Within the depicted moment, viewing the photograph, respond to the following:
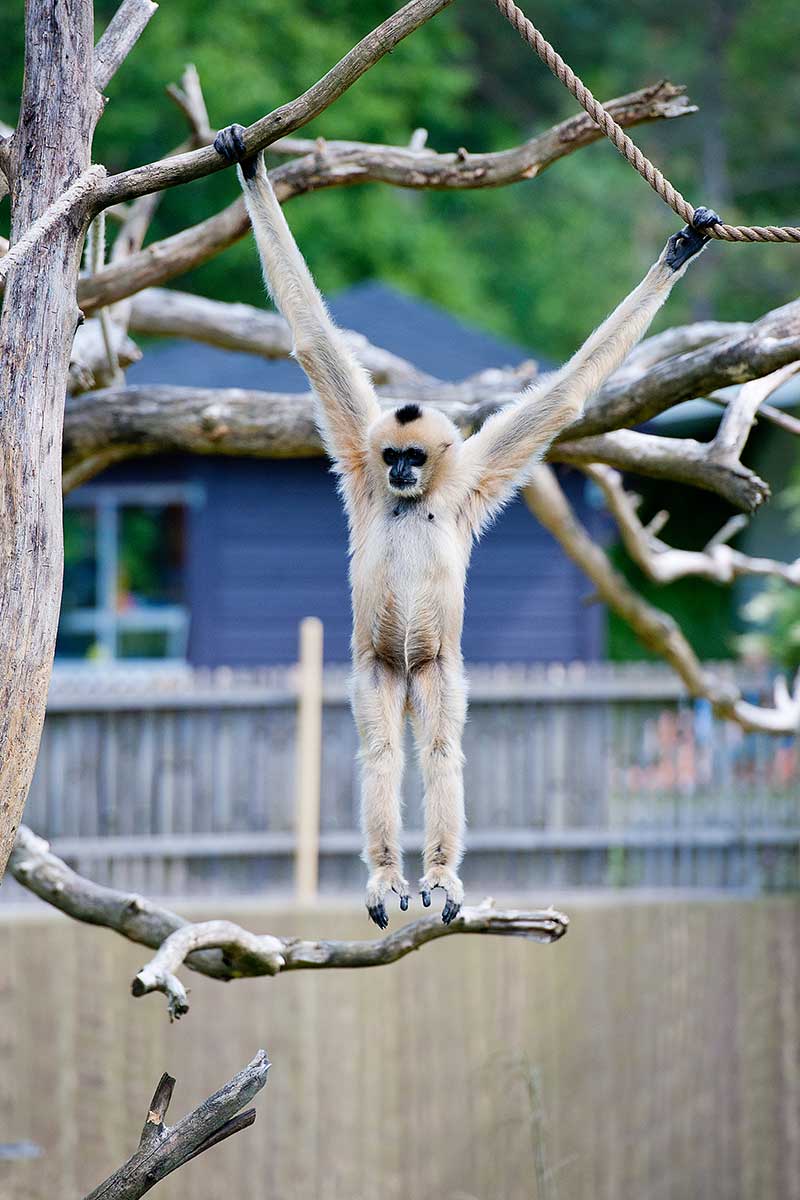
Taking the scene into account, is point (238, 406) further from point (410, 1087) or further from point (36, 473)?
point (410, 1087)

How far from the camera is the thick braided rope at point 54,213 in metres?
4.05

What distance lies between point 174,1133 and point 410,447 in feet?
7.29

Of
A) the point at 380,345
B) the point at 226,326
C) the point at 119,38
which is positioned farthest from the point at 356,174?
the point at 380,345

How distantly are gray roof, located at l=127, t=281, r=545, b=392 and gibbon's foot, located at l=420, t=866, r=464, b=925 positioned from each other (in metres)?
11.5

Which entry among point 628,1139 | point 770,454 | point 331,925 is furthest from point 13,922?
point 770,454

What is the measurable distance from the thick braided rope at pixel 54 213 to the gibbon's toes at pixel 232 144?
0.37 m

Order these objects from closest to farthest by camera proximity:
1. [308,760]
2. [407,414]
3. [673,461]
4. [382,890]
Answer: [382,890] → [407,414] → [673,461] → [308,760]

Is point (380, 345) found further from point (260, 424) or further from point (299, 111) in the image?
point (299, 111)

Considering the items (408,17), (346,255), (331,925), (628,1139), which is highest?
(346,255)

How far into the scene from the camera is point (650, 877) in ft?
36.2

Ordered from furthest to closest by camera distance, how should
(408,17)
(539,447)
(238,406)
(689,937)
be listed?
(689,937)
(238,406)
(539,447)
(408,17)

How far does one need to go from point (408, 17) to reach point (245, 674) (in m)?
7.31

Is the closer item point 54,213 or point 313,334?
point 54,213

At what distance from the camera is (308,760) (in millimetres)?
10180
